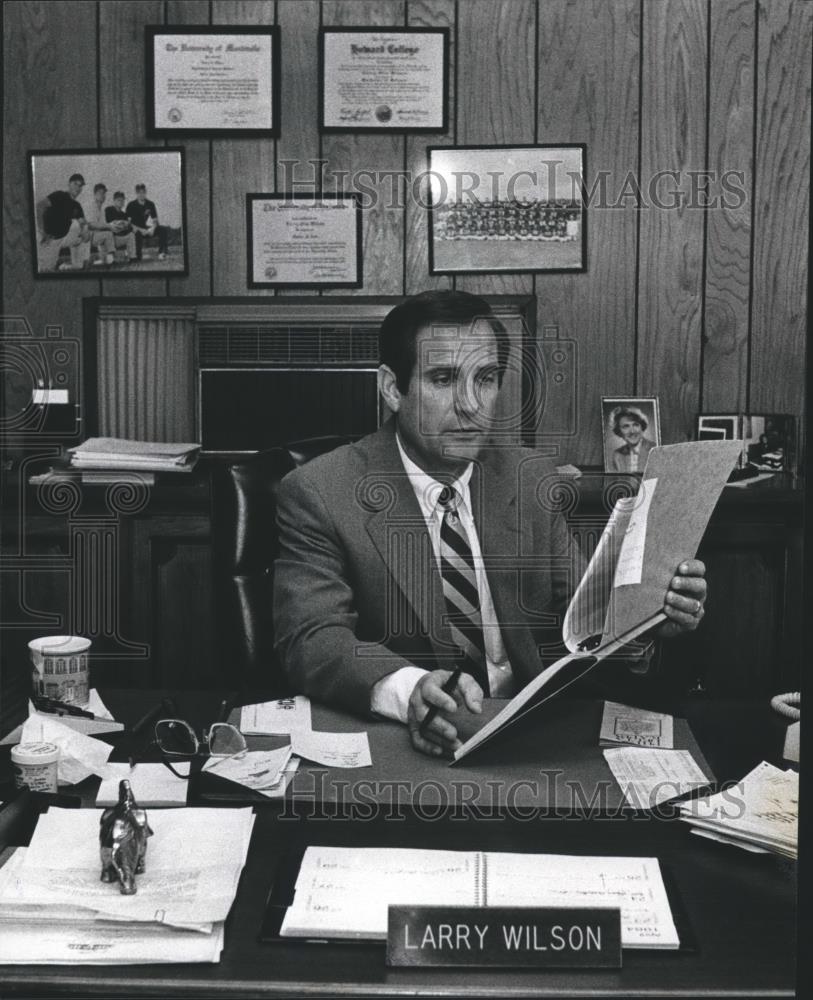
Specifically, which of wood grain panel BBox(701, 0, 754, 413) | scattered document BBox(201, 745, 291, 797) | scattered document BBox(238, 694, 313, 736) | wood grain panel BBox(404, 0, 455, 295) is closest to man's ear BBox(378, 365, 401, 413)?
scattered document BBox(238, 694, 313, 736)

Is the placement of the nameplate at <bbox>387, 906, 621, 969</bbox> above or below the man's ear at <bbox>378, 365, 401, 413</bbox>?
below

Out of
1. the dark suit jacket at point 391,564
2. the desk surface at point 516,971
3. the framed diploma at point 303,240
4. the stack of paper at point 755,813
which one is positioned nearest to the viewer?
the desk surface at point 516,971

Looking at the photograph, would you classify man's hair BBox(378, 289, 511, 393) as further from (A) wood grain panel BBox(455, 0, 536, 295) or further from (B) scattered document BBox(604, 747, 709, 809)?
(A) wood grain panel BBox(455, 0, 536, 295)

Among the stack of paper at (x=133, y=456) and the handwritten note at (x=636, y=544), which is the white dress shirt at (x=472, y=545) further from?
the stack of paper at (x=133, y=456)

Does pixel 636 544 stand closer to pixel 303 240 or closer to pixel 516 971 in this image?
pixel 516 971

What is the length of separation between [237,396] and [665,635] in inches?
67.9

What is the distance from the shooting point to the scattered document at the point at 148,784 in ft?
3.85

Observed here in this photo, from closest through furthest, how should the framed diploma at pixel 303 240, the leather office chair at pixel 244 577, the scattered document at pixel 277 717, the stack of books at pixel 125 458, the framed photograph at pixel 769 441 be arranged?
the scattered document at pixel 277 717, the leather office chair at pixel 244 577, the stack of books at pixel 125 458, the framed photograph at pixel 769 441, the framed diploma at pixel 303 240

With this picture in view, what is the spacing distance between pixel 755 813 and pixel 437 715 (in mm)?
381

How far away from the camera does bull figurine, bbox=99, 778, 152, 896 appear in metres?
0.93

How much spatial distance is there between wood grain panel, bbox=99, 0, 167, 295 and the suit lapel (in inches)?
59.9

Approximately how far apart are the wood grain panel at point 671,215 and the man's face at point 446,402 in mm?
1164

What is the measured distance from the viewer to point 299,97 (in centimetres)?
298

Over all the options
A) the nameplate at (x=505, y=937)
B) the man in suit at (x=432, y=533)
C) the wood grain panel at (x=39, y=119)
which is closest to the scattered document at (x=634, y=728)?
the man in suit at (x=432, y=533)
